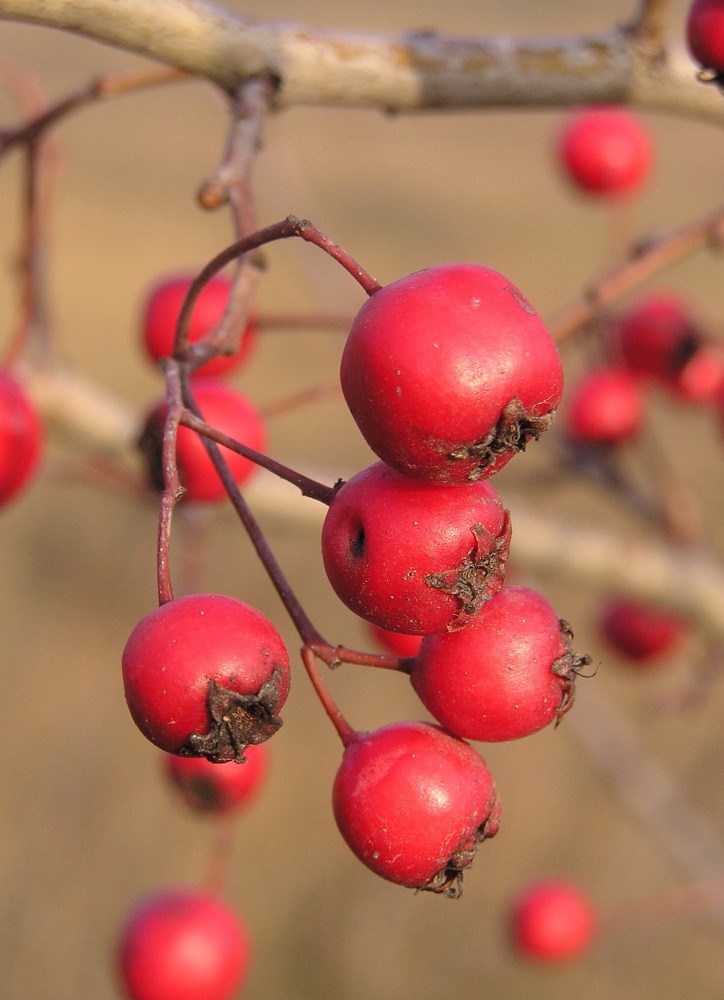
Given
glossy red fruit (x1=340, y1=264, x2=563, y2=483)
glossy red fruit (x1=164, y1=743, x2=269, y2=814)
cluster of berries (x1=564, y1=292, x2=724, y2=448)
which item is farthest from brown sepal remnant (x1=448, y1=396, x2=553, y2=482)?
cluster of berries (x1=564, y1=292, x2=724, y2=448)

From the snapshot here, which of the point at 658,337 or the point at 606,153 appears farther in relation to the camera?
the point at 606,153

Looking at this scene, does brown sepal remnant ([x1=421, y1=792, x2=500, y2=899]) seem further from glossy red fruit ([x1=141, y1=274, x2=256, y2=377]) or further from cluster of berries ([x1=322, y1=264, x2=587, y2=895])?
glossy red fruit ([x1=141, y1=274, x2=256, y2=377])

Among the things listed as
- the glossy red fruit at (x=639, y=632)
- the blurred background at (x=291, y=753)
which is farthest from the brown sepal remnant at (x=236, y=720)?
the glossy red fruit at (x=639, y=632)

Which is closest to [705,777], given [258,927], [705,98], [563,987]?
[563,987]

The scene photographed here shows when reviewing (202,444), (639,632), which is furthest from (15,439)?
(639,632)

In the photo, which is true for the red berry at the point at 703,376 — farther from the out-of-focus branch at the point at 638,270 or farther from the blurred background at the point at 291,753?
the out-of-focus branch at the point at 638,270

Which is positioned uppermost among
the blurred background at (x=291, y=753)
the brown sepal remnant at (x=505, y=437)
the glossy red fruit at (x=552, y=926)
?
the brown sepal remnant at (x=505, y=437)

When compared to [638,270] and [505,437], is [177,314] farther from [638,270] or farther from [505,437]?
[505,437]
